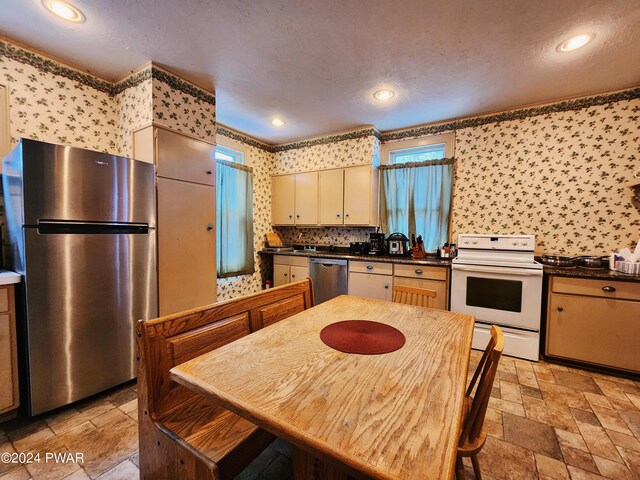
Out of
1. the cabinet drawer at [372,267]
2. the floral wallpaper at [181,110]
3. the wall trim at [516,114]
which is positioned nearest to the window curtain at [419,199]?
the wall trim at [516,114]

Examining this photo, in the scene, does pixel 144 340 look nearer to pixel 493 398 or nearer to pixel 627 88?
pixel 493 398

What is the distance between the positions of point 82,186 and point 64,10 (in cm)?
A: 108

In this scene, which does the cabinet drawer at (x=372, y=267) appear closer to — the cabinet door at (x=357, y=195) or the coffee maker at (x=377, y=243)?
the coffee maker at (x=377, y=243)

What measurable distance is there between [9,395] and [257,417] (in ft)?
6.35

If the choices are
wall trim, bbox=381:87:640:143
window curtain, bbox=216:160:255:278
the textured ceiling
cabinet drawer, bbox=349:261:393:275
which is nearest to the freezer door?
window curtain, bbox=216:160:255:278

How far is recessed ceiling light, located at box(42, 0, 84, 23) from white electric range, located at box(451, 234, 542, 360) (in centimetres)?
348

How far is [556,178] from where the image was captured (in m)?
2.75

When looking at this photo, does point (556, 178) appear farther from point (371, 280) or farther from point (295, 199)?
point (295, 199)

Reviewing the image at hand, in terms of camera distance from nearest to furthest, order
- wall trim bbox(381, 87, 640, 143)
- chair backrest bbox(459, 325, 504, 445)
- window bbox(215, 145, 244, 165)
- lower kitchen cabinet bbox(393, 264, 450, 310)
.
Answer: chair backrest bbox(459, 325, 504, 445) → wall trim bbox(381, 87, 640, 143) → lower kitchen cabinet bbox(393, 264, 450, 310) → window bbox(215, 145, 244, 165)

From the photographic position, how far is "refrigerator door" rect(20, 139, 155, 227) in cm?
157

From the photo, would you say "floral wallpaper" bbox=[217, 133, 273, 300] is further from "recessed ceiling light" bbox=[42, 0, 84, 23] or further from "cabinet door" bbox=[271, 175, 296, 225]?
"recessed ceiling light" bbox=[42, 0, 84, 23]

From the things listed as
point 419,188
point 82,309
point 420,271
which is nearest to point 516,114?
point 419,188

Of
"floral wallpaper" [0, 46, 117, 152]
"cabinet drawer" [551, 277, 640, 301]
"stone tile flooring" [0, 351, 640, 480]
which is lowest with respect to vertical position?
"stone tile flooring" [0, 351, 640, 480]

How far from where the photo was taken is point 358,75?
2312 millimetres
